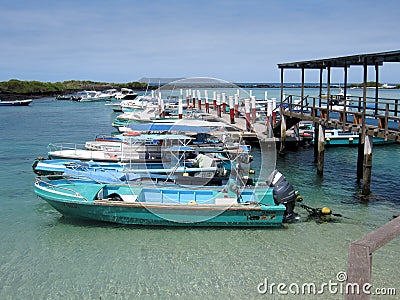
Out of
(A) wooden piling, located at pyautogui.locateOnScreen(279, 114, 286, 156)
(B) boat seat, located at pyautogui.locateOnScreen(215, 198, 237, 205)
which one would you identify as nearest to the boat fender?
(B) boat seat, located at pyautogui.locateOnScreen(215, 198, 237, 205)

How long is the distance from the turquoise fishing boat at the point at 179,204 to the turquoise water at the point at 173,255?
35 cm

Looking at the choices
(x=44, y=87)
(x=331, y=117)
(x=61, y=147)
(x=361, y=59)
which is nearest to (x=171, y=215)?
(x=361, y=59)

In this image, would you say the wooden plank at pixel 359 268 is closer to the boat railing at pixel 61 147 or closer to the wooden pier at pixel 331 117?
the wooden pier at pixel 331 117

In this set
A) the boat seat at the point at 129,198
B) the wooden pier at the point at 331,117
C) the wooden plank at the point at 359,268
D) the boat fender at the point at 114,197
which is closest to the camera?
the wooden plank at the point at 359,268

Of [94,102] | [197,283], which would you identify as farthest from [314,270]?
[94,102]

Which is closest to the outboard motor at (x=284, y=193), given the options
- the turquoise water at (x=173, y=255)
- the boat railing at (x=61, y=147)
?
the turquoise water at (x=173, y=255)

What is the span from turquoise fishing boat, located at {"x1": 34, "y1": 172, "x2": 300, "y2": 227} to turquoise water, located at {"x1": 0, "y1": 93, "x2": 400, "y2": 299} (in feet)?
1.16

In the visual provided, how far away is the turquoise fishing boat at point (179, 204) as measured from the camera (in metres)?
12.8

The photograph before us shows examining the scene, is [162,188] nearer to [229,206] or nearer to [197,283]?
[229,206]

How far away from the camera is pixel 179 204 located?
12742mm

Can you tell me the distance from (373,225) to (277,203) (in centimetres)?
331

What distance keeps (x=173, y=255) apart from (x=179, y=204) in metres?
1.83

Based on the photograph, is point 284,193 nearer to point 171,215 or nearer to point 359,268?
point 171,215

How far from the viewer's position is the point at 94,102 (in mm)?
97250
